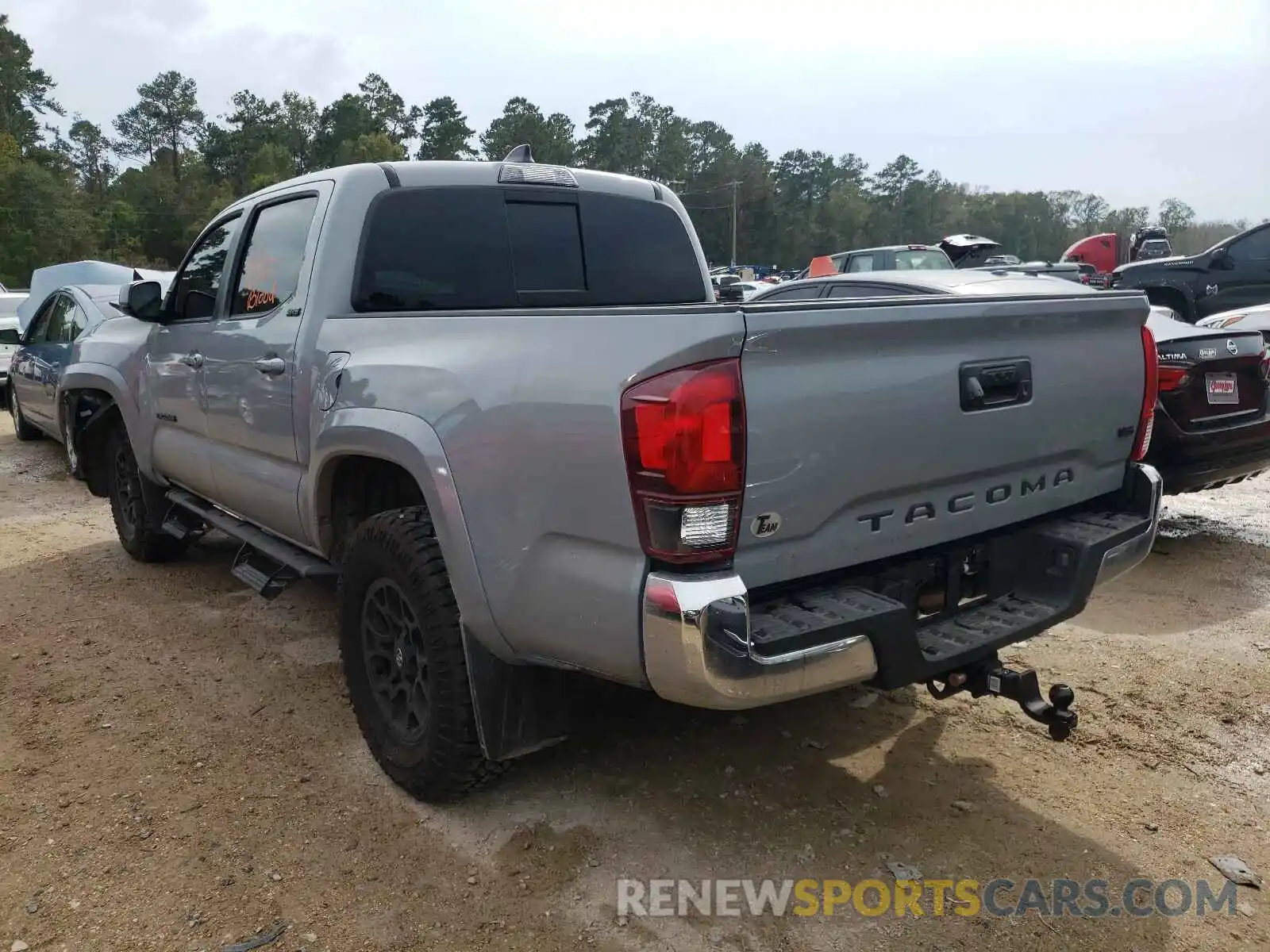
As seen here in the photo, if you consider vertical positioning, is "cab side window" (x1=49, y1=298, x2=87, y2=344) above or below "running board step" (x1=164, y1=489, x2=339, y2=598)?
above

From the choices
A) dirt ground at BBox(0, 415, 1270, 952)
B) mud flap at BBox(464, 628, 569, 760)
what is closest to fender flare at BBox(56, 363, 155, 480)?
dirt ground at BBox(0, 415, 1270, 952)

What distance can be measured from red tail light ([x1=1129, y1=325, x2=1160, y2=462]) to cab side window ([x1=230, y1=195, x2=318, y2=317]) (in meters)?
3.02

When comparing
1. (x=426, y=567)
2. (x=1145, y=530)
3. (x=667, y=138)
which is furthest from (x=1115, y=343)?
(x=667, y=138)

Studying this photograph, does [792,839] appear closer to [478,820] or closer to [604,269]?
[478,820]

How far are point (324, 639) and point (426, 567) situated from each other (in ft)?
6.61

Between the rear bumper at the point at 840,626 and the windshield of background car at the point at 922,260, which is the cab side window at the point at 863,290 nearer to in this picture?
the rear bumper at the point at 840,626

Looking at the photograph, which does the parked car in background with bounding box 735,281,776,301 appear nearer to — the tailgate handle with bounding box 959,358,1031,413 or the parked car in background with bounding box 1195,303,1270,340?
the tailgate handle with bounding box 959,358,1031,413

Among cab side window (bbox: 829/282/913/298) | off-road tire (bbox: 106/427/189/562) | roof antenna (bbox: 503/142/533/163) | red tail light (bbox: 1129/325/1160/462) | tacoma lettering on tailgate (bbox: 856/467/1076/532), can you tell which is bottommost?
off-road tire (bbox: 106/427/189/562)

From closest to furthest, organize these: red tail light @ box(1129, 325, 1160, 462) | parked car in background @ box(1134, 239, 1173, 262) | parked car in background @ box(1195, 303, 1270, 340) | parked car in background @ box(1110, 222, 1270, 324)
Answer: red tail light @ box(1129, 325, 1160, 462), parked car in background @ box(1195, 303, 1270, 340), parked car in background @ box(1110, 222, 1270, 324), parked car in background @ box(1134, 239, 1173, 262)

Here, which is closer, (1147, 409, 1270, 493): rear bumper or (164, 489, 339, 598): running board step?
(164, 489, 339, 598): running board step

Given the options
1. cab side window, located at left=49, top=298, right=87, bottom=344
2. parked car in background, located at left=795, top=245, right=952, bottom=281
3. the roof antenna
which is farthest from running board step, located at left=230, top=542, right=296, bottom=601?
parked car in background, located at left=795, top=245, right=952, bottom=281

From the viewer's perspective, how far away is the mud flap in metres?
2.66

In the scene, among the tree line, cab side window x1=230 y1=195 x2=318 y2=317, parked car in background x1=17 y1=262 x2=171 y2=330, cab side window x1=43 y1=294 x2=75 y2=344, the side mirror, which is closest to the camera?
cab side window x1=230 y1=195 x2=318 y2=317

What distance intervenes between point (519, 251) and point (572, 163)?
3268 inches
